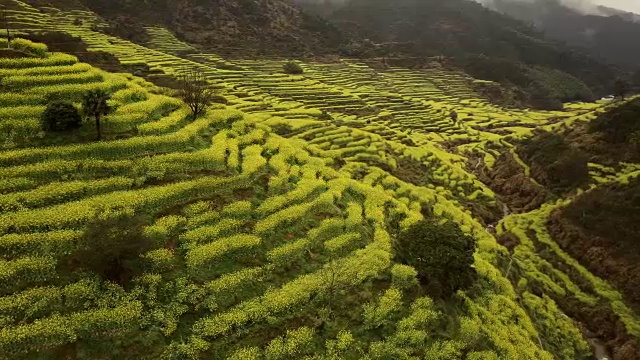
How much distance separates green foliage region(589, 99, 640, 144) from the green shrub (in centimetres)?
6881

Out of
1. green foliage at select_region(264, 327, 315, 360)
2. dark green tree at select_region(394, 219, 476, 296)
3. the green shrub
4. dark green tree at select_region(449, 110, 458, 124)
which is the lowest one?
dark green tree at select_region(449, 110, 458, 124)

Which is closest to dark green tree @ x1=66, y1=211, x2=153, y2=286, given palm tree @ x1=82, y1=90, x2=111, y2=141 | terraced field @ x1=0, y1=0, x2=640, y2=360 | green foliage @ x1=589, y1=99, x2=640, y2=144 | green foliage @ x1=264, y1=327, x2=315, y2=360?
terraced field @ x1=0, y1=0, x2=640, y2=360

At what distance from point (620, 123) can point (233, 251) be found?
64.3 meters

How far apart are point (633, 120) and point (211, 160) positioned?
6229 centimetres

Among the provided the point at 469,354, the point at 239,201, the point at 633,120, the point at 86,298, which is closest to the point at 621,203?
the point at 633,120

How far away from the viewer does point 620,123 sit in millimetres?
67562

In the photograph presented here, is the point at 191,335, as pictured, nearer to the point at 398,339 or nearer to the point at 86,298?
the point at 86,298

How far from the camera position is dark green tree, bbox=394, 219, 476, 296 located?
31891 millimetres

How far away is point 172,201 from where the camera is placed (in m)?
31.7

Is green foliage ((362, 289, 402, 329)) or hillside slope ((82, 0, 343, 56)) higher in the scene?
hillside slope ((82, 0, 343, 56))

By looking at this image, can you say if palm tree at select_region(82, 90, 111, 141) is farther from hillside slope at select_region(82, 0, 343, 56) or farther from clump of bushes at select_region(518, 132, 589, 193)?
hillside slope at select_region(82, 0, 343, 56)

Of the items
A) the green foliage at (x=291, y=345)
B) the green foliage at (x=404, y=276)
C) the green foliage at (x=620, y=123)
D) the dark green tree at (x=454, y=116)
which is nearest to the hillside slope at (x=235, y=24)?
the dark green tree at (x=454, y=116)

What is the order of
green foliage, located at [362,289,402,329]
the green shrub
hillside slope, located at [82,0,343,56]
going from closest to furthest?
green foliage, located at [362,289,402,329] < the green shrub < hillside slope, located at [82,0,343,56]

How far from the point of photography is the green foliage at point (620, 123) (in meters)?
65.6
